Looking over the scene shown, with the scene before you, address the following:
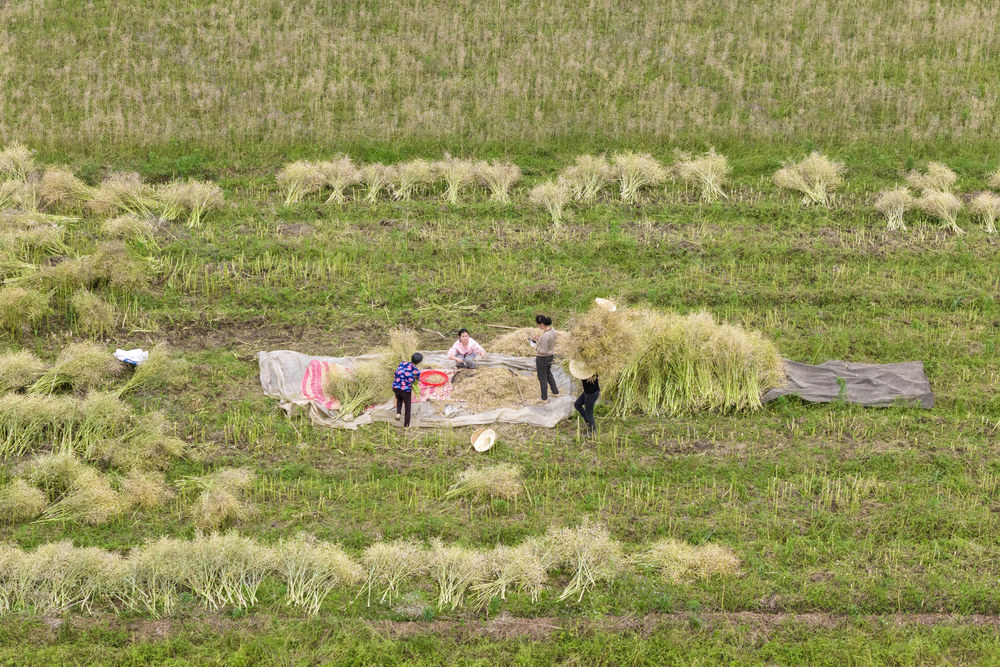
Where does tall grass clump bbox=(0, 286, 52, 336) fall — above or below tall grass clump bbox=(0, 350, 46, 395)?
Answer: above

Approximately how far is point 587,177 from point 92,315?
25.1 ft

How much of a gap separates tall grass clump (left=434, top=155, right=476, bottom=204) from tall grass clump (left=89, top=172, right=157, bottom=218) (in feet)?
14.4

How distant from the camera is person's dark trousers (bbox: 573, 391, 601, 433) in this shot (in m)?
11.9

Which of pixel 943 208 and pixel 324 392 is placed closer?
pixel 324 392

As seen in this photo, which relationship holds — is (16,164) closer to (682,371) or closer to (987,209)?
(682,371)

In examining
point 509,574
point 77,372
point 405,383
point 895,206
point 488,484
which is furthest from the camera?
point 895,206

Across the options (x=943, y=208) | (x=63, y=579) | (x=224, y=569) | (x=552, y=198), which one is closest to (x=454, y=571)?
(x=224, y=569)

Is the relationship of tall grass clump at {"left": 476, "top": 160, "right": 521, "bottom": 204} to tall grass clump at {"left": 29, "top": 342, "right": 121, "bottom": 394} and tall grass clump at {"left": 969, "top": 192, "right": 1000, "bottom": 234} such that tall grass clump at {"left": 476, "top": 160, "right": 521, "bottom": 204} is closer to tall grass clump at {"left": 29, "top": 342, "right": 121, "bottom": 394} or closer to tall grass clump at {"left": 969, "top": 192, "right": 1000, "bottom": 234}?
tall grass clump at {"left": 29, "top": 342, "right": 121, "bottom": 394}

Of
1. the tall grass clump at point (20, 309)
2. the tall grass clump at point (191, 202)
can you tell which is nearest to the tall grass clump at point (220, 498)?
the tall grass clump at point (20, 309)

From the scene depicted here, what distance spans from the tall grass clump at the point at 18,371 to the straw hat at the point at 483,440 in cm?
503

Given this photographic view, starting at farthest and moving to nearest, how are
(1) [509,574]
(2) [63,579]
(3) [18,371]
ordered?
(3) [18,371] → (1) [509,574] → (2) [63,579]

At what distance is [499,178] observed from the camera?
56.3ft

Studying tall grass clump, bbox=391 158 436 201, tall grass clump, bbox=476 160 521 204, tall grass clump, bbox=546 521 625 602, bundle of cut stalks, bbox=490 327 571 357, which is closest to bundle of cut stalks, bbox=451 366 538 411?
bundle of cut stalks, bbox=490 327 571 357

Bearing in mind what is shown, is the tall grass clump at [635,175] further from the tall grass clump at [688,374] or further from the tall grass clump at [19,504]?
the tall grass clump at [19,504]
